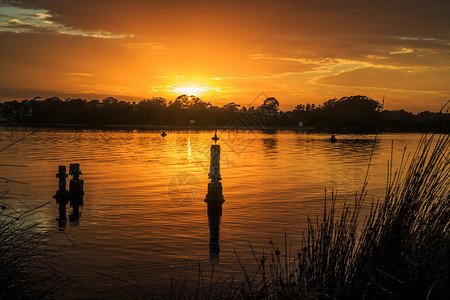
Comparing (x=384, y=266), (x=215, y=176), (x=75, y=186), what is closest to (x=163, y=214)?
(x=215, y=176)

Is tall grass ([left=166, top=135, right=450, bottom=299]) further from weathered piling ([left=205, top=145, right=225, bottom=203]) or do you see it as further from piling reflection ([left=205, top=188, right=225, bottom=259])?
weathered piling ([left=205, top=145, right=225, bottom=203])

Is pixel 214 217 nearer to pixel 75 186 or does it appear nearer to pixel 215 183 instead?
pixel 215 183

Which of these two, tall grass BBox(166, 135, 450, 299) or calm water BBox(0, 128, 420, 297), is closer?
tall grass BBox(166, 135, 450, 299)

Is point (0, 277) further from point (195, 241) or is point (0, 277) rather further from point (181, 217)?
point (181, 217)

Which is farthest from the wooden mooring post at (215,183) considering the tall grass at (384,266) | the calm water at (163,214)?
the tall grass at (384,266)

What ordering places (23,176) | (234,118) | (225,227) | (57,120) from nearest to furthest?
(225,227) → (23,176) → (57,120) → (234,118)

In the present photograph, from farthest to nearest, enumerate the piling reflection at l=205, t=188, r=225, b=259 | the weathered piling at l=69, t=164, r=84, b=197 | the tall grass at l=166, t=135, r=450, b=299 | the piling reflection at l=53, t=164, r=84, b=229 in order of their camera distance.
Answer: the weathered piling at l=69, t=164, r=84, b=197 < the piling reflection at l=53, t=164, r=84, b=229 < the piling reflection at l=205, t=188, r=225, b=259 < the tall grass at l=166, t=135, r=450, b=299

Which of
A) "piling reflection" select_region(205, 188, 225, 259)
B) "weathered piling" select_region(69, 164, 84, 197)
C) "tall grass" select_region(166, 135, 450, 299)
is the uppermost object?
"tall grass" select_region(166, 135, 450, 299)

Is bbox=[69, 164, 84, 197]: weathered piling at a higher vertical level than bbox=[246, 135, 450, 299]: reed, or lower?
lower

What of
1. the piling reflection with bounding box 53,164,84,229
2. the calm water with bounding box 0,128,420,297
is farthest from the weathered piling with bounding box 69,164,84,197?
the calm water with bounding box 0,128,420,297

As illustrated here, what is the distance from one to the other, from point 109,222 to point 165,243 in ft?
9.59

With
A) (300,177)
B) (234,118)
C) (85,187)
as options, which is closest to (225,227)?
(85,187)

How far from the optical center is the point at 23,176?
2364cm

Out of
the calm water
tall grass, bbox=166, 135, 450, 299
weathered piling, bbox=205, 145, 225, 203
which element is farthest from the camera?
weathered piling, bbox=205, 145, 225, 203
